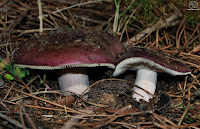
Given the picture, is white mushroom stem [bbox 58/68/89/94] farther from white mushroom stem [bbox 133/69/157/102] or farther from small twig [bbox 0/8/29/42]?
small twig [bbox 0/8/29/42]

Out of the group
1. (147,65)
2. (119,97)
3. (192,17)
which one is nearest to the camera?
(147,65)

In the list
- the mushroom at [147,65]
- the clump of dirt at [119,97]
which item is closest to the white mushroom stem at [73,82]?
the clump of dirt at [119,97]

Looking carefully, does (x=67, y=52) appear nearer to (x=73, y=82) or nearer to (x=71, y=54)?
(x=71, y=54)

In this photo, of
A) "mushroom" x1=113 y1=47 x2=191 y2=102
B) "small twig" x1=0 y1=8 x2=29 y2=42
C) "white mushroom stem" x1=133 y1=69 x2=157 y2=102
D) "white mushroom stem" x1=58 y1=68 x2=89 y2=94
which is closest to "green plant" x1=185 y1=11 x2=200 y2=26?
"mushroom" x1=113 y1=47 x2=191 y2=102

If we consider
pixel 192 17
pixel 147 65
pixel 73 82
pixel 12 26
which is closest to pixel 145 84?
pixel 147 65

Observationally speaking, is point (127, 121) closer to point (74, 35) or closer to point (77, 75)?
point (77, 75)

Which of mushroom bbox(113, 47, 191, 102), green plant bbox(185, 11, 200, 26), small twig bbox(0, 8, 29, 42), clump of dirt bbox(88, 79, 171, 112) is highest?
green plant bbox(185, 11, 200, 26)

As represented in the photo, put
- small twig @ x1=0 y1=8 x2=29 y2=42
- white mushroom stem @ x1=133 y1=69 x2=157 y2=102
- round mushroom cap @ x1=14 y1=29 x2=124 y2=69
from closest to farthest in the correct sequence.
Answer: round mushroom cap @ x1=14 y1=29 x2=124 y2=69, white mushroom stem @ x1=133 y1=69 x2=157 y2=102, small twig @ x1=0 y1=8 x2=29 y2=42
